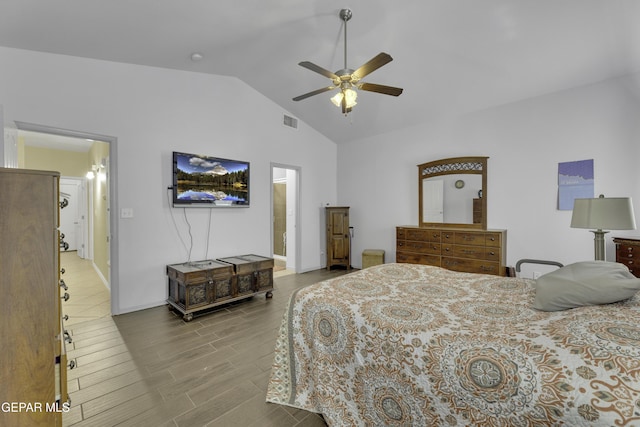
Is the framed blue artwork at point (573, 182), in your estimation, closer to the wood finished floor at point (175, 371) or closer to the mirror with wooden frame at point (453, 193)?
the mirror with wooden frame at point (453, 193)

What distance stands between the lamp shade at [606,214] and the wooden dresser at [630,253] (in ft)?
2.11

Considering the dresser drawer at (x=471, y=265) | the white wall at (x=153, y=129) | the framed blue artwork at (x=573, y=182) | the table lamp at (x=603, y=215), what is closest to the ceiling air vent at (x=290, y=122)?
the white wall at (x=153, y=129)

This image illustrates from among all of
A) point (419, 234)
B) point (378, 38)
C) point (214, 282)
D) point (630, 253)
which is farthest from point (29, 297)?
point (630, 253)

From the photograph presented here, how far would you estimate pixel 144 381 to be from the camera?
2.01m

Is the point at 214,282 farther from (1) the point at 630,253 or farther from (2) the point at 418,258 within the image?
(1) the point at 630,253

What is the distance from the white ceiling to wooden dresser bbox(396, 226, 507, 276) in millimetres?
1961

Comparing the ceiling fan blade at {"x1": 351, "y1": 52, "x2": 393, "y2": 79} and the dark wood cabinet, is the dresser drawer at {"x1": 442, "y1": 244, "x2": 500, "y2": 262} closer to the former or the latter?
the dark wood cabinet

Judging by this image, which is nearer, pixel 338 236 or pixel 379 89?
pixel 379 89

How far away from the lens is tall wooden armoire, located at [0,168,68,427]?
1.10 meters

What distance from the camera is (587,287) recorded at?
1.32 meters

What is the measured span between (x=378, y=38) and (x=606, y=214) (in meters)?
2.75

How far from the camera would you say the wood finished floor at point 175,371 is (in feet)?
5.49

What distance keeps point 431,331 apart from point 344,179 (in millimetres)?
4883

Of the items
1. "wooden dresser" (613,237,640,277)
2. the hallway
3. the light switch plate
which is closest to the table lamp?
"wooden dresser" (613,237,640,277)
